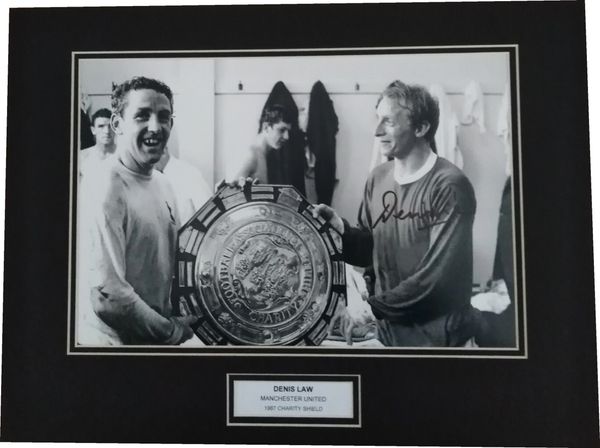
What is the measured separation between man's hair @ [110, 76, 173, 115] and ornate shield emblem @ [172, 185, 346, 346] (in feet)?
→ 1.21

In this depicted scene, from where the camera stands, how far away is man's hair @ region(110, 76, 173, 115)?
194 cm

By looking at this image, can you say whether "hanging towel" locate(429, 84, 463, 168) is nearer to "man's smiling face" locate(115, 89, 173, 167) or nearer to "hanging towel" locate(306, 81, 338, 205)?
"hanging towel" locate(306, 81, 338, 205)

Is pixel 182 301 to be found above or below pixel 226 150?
below

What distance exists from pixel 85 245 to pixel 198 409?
608 millimetres

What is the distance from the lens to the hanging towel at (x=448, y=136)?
1896 millimetres

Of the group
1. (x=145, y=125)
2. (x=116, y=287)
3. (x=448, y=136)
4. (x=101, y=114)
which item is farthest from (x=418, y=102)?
(x=116, y=287)

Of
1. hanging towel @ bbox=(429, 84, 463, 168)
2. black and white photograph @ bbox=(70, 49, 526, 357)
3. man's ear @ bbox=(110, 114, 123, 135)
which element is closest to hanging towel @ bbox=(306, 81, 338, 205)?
black and white photograph @ bbox=(70, 49, 526, 357)

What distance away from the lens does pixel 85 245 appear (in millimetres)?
1924

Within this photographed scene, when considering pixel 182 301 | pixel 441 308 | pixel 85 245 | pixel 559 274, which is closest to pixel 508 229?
pixel 559 274

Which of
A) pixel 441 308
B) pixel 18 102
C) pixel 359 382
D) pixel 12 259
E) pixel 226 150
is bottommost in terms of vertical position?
pixel 359 382

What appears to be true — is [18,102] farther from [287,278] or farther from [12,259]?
[287,278]

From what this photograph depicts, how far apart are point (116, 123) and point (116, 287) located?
508mm
